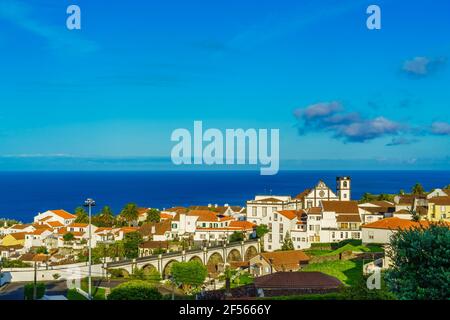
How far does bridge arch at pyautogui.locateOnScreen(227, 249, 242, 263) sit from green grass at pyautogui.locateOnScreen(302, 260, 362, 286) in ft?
42.5

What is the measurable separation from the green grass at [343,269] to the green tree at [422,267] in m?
8.07

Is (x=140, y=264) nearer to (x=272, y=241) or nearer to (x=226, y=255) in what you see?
(x=226, y=255)

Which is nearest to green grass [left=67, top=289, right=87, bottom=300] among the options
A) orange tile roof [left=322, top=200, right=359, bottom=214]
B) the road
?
the road

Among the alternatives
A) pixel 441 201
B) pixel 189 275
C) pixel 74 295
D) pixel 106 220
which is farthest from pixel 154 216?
pixel 74 295

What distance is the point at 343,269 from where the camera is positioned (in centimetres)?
2527

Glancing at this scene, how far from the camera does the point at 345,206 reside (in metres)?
40.6

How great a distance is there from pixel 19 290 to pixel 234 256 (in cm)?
2028

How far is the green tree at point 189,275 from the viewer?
1035 inches

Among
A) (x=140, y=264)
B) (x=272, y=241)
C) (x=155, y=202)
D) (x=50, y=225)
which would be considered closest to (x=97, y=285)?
(x=140, y=264)

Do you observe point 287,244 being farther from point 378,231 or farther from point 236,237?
point 378,231

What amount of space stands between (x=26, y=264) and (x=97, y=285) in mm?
10912

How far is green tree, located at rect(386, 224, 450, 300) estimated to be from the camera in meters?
13.3
